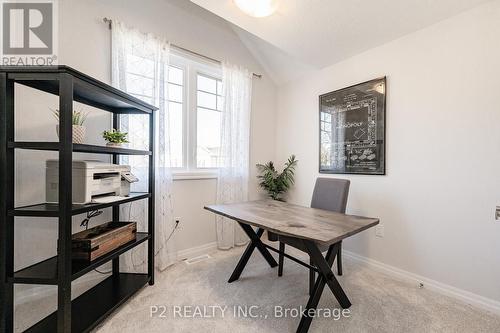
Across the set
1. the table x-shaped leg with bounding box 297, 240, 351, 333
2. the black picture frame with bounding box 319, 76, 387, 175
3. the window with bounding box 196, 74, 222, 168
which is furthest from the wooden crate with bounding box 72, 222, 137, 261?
the black picture frame with bounding box 319, 76, 387, 175

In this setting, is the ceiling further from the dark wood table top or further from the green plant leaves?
the dark wood table top

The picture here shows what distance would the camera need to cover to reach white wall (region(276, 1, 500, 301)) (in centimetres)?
167

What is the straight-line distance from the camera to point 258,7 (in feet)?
5.64

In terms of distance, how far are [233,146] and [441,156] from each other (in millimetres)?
2127

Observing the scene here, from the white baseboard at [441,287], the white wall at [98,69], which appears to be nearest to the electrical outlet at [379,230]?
the white baseboard at [441,287]

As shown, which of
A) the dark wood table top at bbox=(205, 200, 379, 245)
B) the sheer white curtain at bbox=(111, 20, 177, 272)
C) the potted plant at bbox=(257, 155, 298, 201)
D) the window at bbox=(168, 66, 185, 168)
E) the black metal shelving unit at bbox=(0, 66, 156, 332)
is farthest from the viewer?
the potted plant at bbox=(257, 155, 298, 201)

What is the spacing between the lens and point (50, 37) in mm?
1748

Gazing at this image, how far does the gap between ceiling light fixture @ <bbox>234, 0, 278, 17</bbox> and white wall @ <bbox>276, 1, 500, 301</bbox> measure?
128 centimetres

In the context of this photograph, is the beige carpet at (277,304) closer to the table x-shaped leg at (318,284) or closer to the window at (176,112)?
the table x-shaped leg at (318,284)

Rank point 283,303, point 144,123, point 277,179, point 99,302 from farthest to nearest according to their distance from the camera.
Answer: point 277,179, point 144,123, point 283,303, point 99,302

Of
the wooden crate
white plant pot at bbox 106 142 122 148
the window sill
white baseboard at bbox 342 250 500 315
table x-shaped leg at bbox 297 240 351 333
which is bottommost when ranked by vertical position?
white baseboard at bbox 342 250 500 315

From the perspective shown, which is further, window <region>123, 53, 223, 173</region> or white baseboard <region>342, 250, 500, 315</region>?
window <region>123, 53, 223, 173</region>

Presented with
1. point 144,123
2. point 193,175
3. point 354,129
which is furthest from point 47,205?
point 354,129

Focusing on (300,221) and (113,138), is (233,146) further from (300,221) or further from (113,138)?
(300,221)
